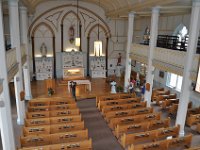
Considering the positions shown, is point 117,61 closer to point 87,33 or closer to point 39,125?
point 87,33

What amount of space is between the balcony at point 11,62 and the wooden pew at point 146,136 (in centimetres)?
542

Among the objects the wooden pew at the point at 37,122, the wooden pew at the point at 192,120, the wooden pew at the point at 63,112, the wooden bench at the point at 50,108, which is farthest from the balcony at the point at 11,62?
Result: the wooden pew at the point at 192,120

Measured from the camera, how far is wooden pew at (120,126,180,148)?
27.7ft

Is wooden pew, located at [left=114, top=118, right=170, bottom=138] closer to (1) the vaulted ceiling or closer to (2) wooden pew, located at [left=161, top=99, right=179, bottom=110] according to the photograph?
(2) wooden pew, located at [left=161, top=99, right=179, bottom=110]

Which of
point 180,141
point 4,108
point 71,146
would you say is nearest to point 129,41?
point 180,141

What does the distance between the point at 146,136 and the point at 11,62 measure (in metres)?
6.81

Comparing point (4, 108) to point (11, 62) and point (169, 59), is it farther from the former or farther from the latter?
point (169, 59)

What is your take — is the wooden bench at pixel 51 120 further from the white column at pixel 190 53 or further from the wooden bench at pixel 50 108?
the white column at pixel 190 53

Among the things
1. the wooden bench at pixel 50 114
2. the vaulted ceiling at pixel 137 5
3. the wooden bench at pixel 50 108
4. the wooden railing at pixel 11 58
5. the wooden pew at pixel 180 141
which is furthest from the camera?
the wooden bench at pixel 50 108

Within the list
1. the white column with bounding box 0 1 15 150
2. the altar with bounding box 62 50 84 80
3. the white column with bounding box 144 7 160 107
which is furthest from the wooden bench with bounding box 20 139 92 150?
the altar with bounding box 62 50 84 80

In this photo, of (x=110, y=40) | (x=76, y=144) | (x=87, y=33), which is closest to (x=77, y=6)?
(x=87, y=33)

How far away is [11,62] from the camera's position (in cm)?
916

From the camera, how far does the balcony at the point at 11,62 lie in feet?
27.9

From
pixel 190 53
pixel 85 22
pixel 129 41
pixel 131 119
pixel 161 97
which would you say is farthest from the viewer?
pixel 85 22
